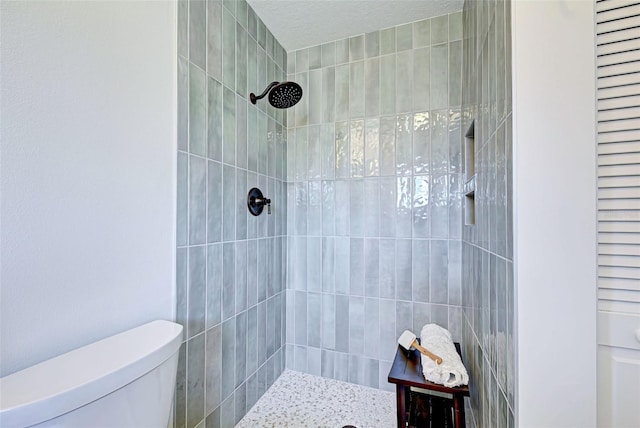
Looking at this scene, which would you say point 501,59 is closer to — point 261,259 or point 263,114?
point 263,114

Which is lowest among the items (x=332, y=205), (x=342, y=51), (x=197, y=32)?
(x=332, y=205)

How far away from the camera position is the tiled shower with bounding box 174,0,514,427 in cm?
112

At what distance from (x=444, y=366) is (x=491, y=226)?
630 millimetres

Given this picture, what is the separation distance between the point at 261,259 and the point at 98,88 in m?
1.09

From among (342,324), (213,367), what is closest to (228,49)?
(213,367)

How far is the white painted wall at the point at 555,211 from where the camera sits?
0.65m

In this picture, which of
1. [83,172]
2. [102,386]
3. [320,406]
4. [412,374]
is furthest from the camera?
[320,406]

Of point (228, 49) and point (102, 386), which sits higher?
point (228, 49)

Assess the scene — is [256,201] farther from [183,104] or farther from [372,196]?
[372,196]

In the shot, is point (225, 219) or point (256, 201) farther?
point (256, 201)

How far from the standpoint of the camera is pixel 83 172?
0.78 metres

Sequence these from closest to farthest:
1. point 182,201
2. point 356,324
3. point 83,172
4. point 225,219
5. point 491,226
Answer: point 83,172 < point 491,226 < point 182,201 < point 225,219 < point 356,324

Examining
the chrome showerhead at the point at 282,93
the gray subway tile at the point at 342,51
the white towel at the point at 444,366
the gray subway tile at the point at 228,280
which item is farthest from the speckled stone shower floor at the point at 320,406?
the gray subway tile at the point at 342,51

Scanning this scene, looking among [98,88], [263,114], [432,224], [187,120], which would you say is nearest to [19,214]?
[98,88]
